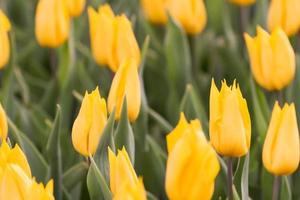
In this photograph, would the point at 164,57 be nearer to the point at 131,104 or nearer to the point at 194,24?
the point at 194,24

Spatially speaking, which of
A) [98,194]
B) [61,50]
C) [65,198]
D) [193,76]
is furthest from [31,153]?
[193,76]

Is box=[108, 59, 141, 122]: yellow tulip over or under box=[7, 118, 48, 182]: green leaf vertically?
over

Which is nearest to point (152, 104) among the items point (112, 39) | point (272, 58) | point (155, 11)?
point (155, 11)

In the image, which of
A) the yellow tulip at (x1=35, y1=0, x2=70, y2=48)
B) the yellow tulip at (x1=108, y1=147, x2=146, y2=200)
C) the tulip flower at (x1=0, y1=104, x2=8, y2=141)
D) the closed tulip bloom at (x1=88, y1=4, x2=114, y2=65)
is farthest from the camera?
the yellow tulip at (x1=35, y1=0, x2=70, y2=48)

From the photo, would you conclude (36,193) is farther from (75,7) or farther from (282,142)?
(75,7)

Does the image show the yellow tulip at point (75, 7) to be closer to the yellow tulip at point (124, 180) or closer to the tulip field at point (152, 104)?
the tulip field at point (152, 104)

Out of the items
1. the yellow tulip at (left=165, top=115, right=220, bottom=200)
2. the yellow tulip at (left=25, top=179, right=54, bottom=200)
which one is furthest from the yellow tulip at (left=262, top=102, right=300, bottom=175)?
the yellow tulip at (left=25, top=179, right=54, bottom=200)

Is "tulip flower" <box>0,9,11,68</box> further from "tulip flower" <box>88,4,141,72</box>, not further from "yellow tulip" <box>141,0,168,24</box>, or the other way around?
"yellow tulip" <box>141,0,168,24</box>
